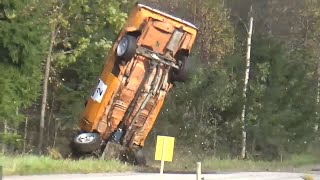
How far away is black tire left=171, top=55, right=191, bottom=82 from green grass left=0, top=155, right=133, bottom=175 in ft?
10.5

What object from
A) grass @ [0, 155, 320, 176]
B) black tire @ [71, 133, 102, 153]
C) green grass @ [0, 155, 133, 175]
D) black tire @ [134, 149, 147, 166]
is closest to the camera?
green grass @ [0, 155, 133, 175]

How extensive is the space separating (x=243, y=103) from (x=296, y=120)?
3.97 meters

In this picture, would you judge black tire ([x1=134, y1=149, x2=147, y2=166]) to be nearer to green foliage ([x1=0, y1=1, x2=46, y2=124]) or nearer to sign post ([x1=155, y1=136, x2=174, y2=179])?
green foliage ([x1=0, y1=1, x2=46, y2=124])

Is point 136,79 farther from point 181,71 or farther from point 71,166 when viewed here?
point 71,166

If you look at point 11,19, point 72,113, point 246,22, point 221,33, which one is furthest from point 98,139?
point 246,22

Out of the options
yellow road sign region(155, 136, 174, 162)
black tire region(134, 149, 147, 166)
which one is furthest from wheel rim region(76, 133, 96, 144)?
yellow road sign region(155, 136, 174, 162)

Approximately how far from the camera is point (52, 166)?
57.1 feet

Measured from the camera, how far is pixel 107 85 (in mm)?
20203

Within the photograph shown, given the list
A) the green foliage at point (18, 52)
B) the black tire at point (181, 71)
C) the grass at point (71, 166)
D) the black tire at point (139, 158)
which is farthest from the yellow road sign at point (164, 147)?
the green foliage at point (18, 52)

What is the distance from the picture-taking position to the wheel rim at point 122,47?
19645 millimetres

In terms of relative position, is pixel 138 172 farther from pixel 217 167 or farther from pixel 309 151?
pixel 309 151

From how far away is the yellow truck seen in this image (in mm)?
19984

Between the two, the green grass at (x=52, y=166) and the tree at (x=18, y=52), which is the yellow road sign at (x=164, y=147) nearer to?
the green grass at (x=52, y=166)

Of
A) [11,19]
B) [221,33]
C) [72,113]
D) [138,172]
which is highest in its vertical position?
[221,33]
